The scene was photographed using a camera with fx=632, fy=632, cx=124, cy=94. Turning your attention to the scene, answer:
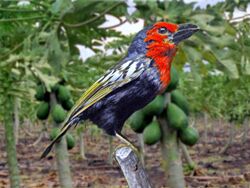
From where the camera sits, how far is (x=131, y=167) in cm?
210

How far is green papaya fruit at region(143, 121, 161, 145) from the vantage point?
3.97 metres

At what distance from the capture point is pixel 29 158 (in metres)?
21.6

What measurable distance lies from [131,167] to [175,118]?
193 cm

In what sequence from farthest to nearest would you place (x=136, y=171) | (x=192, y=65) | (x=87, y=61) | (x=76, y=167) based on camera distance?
1. (x=76, y=167)
2. (x=87, y=61)
3. (x=192, y=65)
4. (x=136, y=171)

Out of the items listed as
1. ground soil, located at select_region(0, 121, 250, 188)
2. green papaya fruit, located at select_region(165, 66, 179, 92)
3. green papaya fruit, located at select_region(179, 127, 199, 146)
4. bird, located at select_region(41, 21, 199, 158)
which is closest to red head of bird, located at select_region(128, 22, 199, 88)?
Answer: bird, located at select_region(41, 21, 199, 158)

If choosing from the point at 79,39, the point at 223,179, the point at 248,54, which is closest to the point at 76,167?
the point at 223,179

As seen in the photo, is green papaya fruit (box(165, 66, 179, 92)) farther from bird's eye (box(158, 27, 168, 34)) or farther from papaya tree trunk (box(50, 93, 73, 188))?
papaya tree trunk (box(50, 93, 73, 188))

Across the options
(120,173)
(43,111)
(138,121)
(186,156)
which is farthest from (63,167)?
(120,173)

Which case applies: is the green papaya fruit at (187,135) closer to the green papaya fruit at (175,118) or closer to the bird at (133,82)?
the green papaya fruit at (175,118)

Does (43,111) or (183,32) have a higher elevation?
(43,111)

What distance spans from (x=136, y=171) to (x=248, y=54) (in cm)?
134

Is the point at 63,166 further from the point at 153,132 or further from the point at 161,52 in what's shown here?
the point at 161,52

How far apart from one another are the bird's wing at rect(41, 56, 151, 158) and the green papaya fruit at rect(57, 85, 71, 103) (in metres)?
5.66

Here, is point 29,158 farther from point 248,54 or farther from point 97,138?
point 248,54
